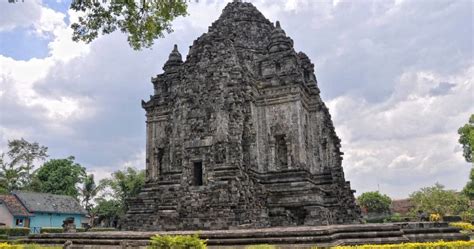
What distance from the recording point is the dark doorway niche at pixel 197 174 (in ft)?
61.0

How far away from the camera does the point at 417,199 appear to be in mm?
52156

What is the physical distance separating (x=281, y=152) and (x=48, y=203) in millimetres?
28673

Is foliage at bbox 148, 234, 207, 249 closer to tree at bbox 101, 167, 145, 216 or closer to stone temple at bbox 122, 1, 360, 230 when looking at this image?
stone temple at bbox 122, 1, 360, 230

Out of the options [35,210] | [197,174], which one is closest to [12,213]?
[35,210]

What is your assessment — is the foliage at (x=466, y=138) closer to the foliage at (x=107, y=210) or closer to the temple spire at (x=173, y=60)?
the temple spire at (x=173, y=60)

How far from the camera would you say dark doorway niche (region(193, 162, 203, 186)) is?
1859cm

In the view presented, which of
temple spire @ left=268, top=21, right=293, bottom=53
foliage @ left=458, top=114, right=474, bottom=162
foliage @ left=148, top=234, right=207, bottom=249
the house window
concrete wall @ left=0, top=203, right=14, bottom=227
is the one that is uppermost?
temple spire @ left=268, top=21, right=293, bottom=53

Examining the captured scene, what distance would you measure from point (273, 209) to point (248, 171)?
7.26 ft

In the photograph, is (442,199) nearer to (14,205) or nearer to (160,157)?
(160,157)

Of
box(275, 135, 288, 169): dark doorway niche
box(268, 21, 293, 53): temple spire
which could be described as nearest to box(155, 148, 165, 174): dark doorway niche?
box(275, 135, 288, 169): dark doorway niche

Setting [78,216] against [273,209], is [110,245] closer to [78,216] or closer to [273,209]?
[273,209]

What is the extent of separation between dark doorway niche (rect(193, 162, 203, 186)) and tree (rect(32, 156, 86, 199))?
35.0 m

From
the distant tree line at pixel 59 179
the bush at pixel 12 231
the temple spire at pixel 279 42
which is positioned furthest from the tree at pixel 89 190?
the temple spire at pixel 279 42

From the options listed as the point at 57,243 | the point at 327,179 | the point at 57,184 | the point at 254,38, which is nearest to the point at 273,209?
the point at 327,179
